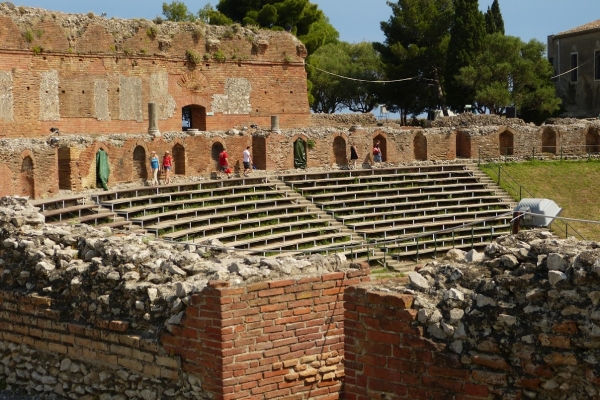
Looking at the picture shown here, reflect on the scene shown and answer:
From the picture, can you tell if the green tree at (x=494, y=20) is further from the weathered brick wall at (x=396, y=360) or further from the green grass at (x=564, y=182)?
the weathered brick wall at (x=396, y=360)

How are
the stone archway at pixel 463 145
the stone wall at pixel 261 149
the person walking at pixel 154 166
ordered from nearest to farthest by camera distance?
the stone wall at pixel 261 149
the person walking at pixel 154 166
the stone archway at pixel 463 145

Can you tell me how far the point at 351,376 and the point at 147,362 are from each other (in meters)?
2.06

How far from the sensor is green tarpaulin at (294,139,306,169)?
24.1 metres

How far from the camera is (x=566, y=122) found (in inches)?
1232

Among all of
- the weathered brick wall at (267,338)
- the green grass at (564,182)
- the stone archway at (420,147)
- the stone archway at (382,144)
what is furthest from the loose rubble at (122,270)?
the stone archway at (420,147)

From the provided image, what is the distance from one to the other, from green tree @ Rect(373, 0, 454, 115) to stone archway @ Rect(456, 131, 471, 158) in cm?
1255

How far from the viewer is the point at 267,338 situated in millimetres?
6629

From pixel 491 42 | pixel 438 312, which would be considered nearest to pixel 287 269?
pixel 438 312

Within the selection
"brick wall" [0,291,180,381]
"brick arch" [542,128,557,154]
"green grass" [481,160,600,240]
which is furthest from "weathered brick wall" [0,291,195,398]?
"brick arch" [542,128,557,154]

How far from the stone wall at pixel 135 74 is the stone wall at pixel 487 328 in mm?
20061

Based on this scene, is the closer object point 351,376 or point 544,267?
point 544,267

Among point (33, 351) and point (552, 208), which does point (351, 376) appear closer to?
point (33, 351)

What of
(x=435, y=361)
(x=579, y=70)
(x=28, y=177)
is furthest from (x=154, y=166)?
(x=579, y=70)

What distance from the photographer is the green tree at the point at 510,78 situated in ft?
121
